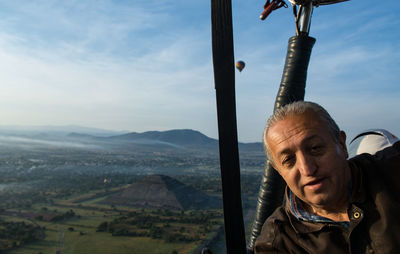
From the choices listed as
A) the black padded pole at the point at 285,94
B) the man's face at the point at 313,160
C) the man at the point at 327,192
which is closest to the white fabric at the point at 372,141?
the man at the point at 327,192

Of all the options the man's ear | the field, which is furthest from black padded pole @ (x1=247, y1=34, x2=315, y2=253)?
the field

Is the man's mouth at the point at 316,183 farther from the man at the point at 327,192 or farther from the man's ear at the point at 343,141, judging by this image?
the man's ear at the point at 343,141

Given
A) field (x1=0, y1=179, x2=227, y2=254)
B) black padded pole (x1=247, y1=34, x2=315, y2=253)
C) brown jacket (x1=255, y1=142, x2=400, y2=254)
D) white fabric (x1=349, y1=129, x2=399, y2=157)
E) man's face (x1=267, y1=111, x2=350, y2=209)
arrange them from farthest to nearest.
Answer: field (x1=0, y1=179, x2=227, y2=254) < black padded pole (x1=247, y1=34, x2=315, y2=253) < white fabric (x1=349, y1=129, x2=399, y2=157) < man's face (x1=267, y1=111, x2=350, y2=209) < brown jacket (x1=255, y1=142, x2=400, y2=254)

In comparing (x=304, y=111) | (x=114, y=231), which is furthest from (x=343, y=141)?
(x=114, y=231)

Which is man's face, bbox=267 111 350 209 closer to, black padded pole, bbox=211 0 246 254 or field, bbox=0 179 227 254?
black padded pole, bbox=211 0 246 254

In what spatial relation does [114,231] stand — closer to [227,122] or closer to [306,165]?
[227,122]
